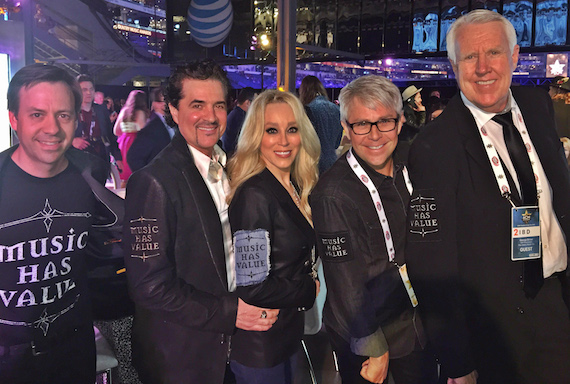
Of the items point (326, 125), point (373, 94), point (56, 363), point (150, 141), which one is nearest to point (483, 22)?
point (373, 94)

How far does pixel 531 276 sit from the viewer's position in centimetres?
178

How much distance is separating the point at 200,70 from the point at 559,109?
4882mm

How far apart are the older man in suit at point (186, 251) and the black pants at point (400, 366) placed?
A: 0.29m

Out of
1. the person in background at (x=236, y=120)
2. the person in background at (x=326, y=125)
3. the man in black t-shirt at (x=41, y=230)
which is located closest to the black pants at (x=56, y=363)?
the man in black t-shirt at (x=41, y=230)

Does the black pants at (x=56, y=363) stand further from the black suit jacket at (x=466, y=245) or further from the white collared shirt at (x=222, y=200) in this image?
the black suit jacket at (x=466, y=245)

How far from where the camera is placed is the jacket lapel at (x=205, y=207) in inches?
76.3

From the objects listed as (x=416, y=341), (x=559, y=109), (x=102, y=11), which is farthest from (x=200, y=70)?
(x=102, y=11)

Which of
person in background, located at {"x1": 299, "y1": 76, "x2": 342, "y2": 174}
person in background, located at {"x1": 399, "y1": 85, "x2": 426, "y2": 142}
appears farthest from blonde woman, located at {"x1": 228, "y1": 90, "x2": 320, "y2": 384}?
person in background, located at {"x1": 299, "y1": 76, "x2": 342, "y2": 174}

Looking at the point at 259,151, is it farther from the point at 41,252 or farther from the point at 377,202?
the point at 41,252

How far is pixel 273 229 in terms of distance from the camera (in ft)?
6.35

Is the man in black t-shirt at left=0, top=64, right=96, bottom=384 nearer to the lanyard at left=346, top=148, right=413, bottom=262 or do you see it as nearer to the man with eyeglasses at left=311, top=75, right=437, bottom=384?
the man with eyeglasses at left=311, top=75, right=437, bottom=384

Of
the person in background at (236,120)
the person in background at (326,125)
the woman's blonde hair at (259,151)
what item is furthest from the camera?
the person in background at (236,120)

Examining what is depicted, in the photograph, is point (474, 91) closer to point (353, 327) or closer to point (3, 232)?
point (353, 327)

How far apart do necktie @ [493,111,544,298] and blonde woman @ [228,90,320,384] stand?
78 cm
